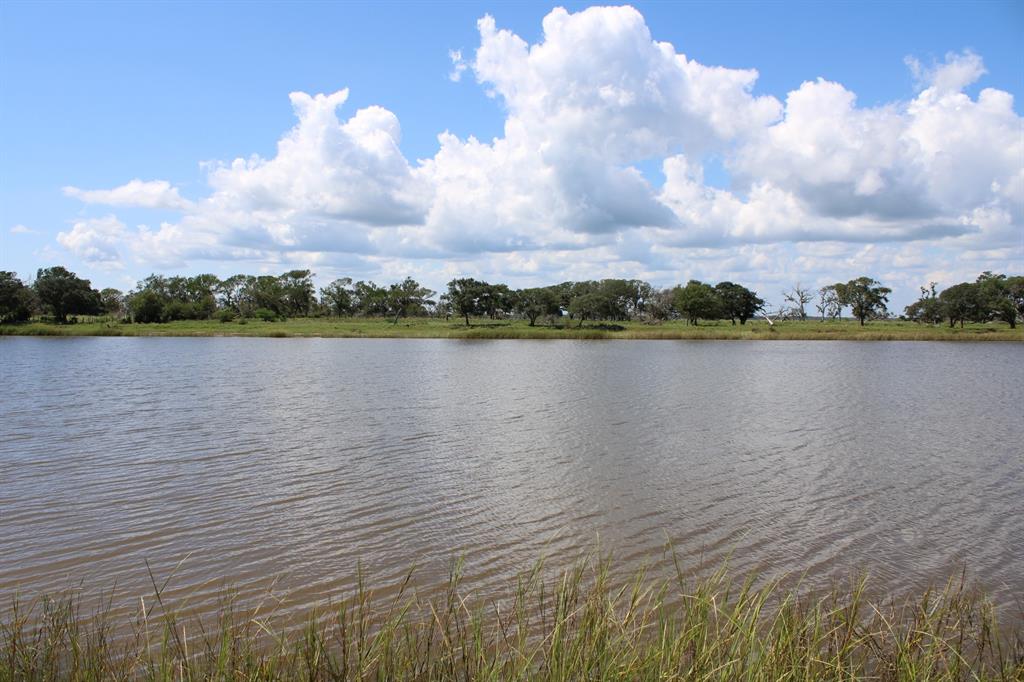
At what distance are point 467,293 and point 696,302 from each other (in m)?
41.6

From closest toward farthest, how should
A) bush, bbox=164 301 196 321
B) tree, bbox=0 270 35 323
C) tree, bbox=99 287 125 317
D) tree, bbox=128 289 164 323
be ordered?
tree, bbox=0 270 35 323, tree, bbox=128 289 164 323, bush, bbox=164 301 196 321, tree, bbox=99 287 125 317

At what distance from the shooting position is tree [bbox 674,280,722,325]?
387 ft

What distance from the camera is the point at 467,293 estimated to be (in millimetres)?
115500

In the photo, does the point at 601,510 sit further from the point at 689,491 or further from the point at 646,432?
the point at 646,432

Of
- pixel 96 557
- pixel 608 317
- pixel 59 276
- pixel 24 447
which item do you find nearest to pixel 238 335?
pixel 59 276

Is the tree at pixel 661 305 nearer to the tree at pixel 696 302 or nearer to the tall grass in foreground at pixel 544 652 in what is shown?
the tree at pixel 696 302

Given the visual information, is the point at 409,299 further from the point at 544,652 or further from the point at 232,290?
the point at 544,652

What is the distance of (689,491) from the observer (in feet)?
45.0

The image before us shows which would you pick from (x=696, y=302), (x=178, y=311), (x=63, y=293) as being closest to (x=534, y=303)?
(x=696, y=302)

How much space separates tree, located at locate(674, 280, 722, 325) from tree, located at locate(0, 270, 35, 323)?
365 ft

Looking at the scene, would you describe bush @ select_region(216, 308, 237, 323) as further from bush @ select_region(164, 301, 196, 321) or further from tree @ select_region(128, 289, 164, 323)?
tree @ select_region(128, 289, 164, 323)

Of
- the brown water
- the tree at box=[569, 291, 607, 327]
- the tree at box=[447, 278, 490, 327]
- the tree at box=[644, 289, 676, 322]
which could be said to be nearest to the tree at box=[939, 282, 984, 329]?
the tree at box=[644, 289, 676, 322]

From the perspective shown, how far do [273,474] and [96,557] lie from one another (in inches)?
206

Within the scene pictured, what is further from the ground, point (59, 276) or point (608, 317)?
point (59, 276)
